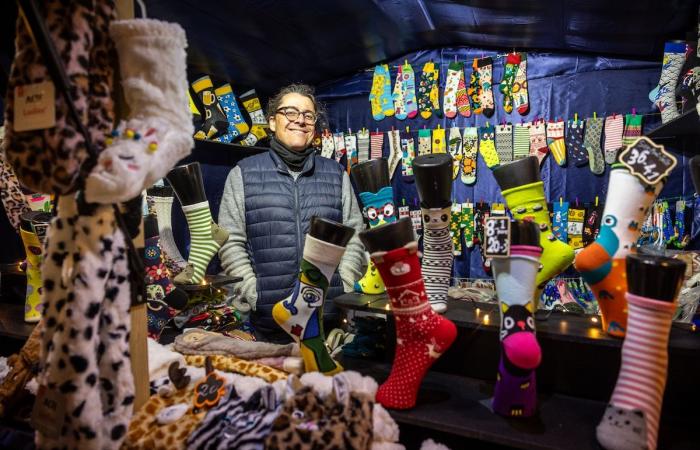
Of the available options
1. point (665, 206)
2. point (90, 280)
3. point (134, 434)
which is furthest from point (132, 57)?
point (665, 206)

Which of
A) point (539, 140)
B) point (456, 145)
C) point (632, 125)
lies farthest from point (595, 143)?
point (456, 145)

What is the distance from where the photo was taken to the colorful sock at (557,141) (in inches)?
138

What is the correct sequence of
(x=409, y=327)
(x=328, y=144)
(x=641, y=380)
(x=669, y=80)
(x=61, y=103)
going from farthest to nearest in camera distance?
(x=328, y=144), (x=669, y=80), (x=409, y=327), (x=641, y=380), (x=61, y=103)

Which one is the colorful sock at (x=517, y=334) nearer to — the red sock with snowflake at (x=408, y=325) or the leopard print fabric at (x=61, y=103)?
the red sock with snowflake at (x=408, y=325)

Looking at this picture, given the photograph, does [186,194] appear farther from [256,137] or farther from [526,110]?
[526,110]

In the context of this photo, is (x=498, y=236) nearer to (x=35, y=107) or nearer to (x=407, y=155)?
(x=35, y=107)

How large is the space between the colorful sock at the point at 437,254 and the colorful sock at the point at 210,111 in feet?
8.93

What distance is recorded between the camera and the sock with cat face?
1045mm

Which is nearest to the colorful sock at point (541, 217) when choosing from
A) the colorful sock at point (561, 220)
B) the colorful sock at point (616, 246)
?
the colorful sock at point (616, 246)

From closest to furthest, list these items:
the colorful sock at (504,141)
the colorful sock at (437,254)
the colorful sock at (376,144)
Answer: the colorful sock at (437,254), the colorful sock at (504,141), the colorful sock at (376,144)

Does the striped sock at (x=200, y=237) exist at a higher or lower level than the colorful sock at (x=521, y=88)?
lower

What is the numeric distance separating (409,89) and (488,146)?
92 cm

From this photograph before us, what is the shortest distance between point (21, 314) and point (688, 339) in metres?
2.57

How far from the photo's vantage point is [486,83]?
3.72 m
